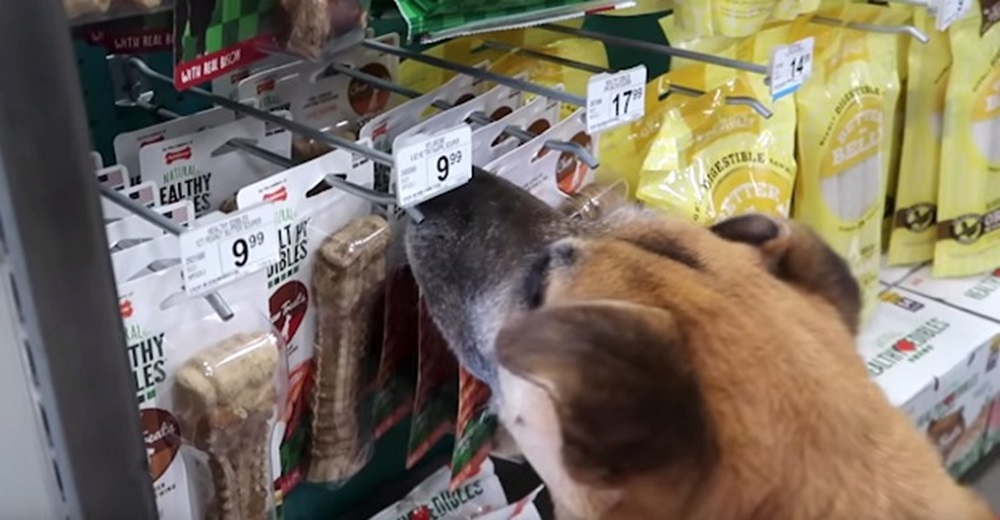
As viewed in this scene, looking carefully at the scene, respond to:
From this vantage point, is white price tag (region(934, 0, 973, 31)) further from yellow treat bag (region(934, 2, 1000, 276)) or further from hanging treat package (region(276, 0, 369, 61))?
hanging treat package (region(276, 0, 369, 61))

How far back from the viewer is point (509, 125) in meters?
1.15

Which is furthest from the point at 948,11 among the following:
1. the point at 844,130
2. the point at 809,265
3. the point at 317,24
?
the point at 317,24

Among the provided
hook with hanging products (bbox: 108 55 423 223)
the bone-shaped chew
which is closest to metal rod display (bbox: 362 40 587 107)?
hook with hanging products (bbox: 108 55 423 223)

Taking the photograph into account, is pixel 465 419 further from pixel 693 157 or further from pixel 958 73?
pixel 958 73

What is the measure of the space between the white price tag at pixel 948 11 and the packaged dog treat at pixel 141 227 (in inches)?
46.7

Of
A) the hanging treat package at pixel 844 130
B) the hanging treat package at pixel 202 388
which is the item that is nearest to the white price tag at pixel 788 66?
the hanging treat package at pixel 844 130

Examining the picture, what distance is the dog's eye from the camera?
902 mm

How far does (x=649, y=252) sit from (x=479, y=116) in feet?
1.16

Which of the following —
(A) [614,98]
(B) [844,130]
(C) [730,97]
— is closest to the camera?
(A) [614,98]

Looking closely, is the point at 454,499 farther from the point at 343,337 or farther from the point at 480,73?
the point at 480,73

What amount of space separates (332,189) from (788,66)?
2.11 feet

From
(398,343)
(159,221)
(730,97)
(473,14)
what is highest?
(473,14)

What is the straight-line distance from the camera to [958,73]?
185 centimetres

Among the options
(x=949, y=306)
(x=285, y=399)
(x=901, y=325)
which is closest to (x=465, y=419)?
(x=285, y=399)
